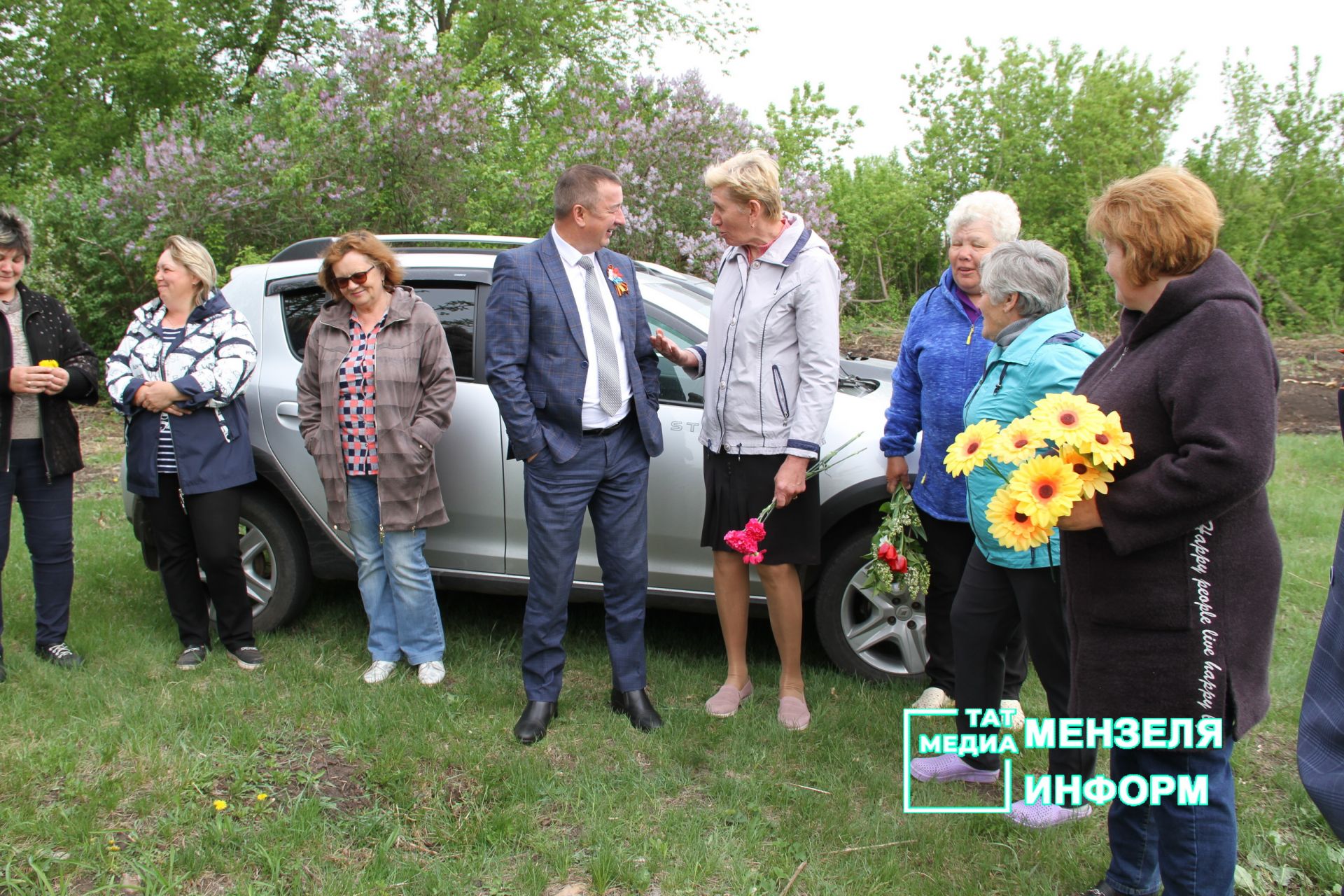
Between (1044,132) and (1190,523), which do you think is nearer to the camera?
(1190,523)

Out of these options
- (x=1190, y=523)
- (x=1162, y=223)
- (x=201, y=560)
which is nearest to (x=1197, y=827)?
(x=1190, y=523)

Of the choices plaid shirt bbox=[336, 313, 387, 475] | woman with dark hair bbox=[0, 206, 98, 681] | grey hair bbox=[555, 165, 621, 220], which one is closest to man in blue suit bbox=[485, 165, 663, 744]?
grey hair bbox=[555, 165, 621, 220]

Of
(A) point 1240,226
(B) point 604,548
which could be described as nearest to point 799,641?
(B) point 604,548

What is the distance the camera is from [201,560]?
4.39 meters

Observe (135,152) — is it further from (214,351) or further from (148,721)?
(148,721)

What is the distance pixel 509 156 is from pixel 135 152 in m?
3.95

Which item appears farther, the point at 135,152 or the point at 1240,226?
the point at 1240,226

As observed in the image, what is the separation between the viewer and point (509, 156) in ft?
35.0

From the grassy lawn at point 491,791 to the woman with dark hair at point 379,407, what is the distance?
0.59 meters

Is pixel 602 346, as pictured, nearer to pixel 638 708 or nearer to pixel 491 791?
pixel 638 708

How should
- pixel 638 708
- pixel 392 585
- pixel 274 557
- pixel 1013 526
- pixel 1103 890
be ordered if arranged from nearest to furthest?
pixel 1013 526 < pixel 1103 890 < pixel 638 708 < pixel 392 585 < pixel 274 557

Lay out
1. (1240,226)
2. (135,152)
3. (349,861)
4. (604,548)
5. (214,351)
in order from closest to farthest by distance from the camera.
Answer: (349,861) → (604,548) → (214,351) → (135,152) → (1240,226)

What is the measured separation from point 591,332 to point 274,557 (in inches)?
81.5

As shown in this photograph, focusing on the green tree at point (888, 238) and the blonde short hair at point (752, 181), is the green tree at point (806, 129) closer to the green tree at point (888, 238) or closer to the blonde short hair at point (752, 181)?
the green tree at point (888, 238)
